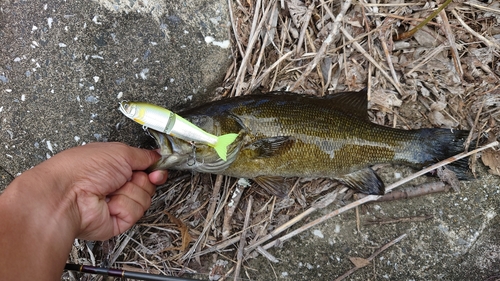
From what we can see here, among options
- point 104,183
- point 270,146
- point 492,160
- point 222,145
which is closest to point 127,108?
point 104,183

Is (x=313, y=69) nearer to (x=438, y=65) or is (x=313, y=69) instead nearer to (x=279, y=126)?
(x=279, y=126)

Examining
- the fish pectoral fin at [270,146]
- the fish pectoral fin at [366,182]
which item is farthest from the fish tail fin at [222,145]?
the fish pectoral fin at [366,182]

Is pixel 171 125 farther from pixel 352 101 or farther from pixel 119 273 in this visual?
pixel 352 101

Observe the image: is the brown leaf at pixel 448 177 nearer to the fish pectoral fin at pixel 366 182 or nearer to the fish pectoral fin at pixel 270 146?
the fish pectoral fin at pixel 366 182

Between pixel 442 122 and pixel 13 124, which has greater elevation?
pixel 13 124

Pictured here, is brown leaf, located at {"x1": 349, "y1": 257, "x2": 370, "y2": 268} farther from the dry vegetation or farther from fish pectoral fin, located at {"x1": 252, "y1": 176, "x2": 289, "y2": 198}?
fish pectoral fin, located at {"x1": 252, "y1": 176, "x2": 289, "y2": 198}

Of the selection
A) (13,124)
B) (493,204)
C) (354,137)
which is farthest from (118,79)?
(493,204)
